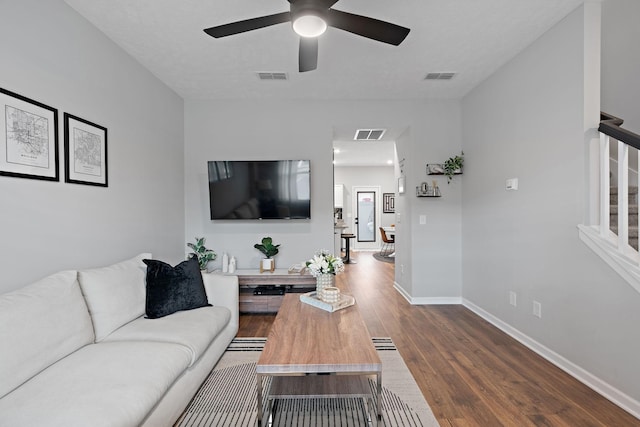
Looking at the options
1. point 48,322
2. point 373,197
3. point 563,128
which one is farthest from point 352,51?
point 373,197

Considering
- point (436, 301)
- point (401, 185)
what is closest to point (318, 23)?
point (401, 185)

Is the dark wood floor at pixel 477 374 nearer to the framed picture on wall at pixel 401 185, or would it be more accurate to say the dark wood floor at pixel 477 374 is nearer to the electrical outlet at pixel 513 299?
the electrical outlet at pixel 513 299

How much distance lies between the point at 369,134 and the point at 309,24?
2.95m

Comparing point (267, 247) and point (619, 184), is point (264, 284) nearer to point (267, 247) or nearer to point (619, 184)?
point (267, 247)

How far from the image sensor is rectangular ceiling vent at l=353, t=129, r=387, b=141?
4387mm

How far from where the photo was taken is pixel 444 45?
2791 millimetres

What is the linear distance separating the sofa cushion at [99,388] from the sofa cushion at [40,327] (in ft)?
0.18

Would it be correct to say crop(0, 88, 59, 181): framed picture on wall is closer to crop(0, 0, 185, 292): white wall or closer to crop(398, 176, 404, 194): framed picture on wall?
crop(0, 0, 185, 292): white wall

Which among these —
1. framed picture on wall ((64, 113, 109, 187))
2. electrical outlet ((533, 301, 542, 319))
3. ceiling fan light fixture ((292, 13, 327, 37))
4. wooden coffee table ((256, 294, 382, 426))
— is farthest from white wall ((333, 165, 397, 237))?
ceiling fan light fixture ((292, 13, 327, 37))

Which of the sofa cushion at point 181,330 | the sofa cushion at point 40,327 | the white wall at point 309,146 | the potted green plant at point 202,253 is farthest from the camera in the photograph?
the white wall at point 309,146

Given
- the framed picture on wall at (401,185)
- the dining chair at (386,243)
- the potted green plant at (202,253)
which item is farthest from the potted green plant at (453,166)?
the dining chair at (386,243)

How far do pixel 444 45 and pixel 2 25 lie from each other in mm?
3204

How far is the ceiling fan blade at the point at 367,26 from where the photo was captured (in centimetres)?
180

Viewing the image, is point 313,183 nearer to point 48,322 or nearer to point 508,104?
point 508,104
